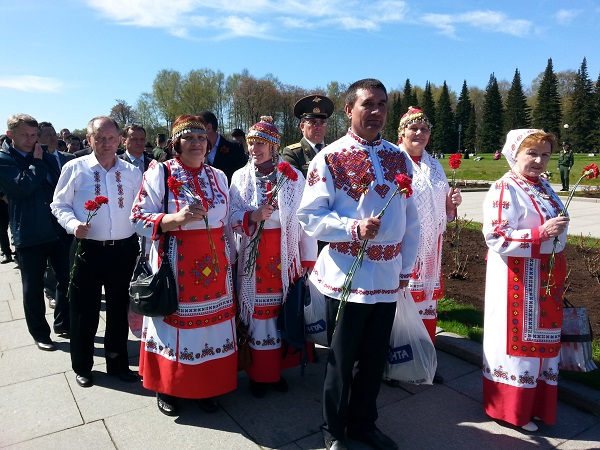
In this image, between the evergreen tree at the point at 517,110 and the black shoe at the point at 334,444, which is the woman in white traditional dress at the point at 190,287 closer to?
the black shoe at the point at 334,444

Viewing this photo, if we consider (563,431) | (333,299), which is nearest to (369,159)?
(333,299)

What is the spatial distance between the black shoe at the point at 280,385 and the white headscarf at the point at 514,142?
2501mm

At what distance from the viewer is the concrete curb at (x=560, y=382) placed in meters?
3.38

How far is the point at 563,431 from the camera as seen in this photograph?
3.15 metres

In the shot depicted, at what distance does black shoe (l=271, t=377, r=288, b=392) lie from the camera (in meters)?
3.71

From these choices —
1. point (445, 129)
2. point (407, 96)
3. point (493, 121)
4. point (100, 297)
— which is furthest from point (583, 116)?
point (100, 297)

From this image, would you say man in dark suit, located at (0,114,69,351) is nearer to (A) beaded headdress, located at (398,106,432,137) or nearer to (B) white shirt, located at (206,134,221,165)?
(B) white shirt, located at (206,134,221,165)

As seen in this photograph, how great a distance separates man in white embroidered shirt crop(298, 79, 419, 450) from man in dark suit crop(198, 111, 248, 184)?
8.31ft

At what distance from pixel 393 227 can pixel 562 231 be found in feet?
3.81

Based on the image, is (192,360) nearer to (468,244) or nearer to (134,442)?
(134,442)

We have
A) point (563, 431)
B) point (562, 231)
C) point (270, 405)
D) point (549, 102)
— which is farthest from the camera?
point (549, 102)

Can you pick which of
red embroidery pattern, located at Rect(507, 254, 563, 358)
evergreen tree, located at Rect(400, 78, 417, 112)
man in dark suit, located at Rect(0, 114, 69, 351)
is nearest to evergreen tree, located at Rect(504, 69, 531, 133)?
evergreen tree, located at Rect(400, 78, 417, 112)

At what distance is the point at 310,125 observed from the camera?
4691 millimetres

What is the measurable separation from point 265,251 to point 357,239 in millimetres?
1289
